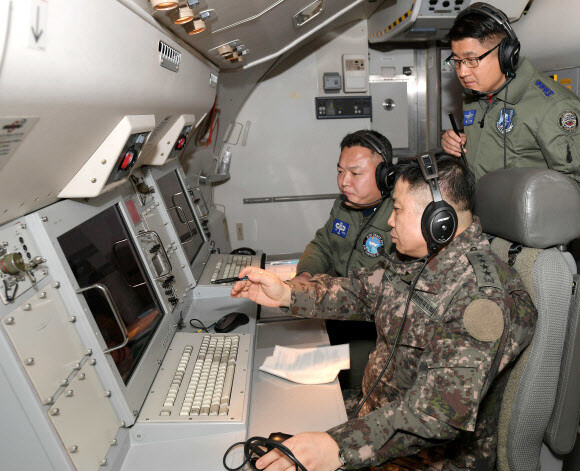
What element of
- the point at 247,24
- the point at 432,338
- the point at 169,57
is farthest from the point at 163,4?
the point at 432,338

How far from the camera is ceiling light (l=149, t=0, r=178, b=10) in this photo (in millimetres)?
1209

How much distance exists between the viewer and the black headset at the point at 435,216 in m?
1.18

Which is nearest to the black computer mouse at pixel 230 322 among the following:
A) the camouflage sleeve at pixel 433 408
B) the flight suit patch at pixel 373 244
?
the flight suit patch at pixel 373 244

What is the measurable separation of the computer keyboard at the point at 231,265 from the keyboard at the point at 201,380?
0.61m

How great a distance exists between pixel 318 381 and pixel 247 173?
8.18ft

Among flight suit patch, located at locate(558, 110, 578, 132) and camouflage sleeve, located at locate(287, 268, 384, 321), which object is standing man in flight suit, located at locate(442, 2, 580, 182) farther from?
camouflage sleeve, located at locate(287, 268, 384, 321)

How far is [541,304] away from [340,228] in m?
1.07

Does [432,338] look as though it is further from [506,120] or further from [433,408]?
[506,120]

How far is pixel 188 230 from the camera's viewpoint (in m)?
2.42

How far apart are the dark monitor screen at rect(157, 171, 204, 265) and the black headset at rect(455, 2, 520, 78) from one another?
1.51 m

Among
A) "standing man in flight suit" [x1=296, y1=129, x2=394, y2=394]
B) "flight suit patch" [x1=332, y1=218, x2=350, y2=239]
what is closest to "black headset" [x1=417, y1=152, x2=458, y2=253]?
"standing man in flight suit" [x1=296, y1=129, x2=394, y2=394]

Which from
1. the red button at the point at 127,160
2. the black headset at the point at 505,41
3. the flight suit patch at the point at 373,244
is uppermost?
the black headset at the point at 505,41

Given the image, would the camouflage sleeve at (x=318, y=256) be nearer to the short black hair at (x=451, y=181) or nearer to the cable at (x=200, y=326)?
the cable at (x=200, y=326)

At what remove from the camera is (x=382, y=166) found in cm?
192
